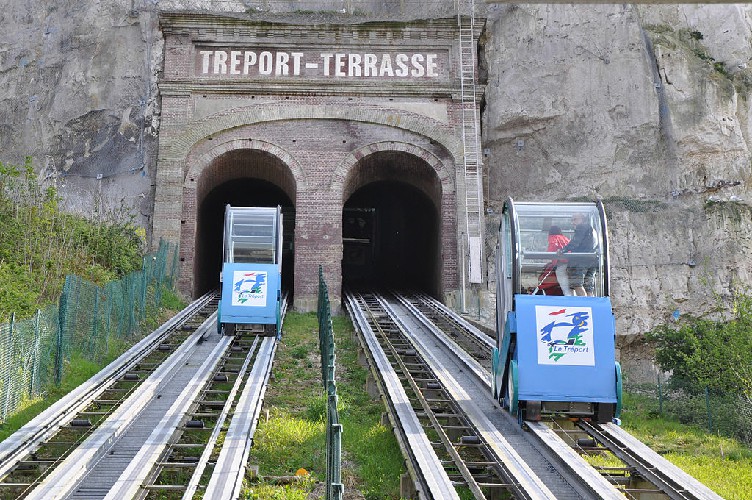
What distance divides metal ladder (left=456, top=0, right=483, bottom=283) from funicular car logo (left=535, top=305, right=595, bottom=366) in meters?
14.6

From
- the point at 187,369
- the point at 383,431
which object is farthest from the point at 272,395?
the point at 383,431

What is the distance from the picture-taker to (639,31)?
27.5 meters

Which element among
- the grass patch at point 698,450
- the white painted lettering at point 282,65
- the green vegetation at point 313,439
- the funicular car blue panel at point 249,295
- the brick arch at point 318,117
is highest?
the white painted lettering at point 282,65

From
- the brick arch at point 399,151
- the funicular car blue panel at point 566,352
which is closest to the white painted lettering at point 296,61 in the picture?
the brick arch at point 399,151

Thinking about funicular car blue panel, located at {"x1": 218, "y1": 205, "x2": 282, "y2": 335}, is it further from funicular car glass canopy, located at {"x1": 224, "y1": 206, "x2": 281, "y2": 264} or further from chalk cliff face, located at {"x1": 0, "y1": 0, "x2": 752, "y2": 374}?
chalk cliff face, located at {"x1": 0, "y1": 0, "x2": 752, "y2": 374}

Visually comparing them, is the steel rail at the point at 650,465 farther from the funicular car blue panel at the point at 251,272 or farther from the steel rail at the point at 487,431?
the funicular car blue panel at the point at 251,272

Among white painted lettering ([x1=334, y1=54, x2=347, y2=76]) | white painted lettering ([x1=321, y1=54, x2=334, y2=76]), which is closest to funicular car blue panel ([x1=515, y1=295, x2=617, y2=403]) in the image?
white painted lettering ([x1=334, y1=54, x2=347, y2=76])

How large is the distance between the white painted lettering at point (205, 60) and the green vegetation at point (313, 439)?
42.9 feet

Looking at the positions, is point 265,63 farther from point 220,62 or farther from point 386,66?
point 386,66

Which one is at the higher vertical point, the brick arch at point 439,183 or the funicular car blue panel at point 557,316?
the brick arch at point 439,183

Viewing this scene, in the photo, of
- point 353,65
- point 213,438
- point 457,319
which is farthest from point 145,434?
point 353,65

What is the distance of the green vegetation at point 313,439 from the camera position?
8008 millimetres

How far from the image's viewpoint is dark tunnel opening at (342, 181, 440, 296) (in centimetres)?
2823

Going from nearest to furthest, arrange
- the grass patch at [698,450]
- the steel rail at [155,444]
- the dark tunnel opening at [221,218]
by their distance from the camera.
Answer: the steel rail at [155,444], the grass patch at [698,450], the dark tunnel opening at [221,218]
